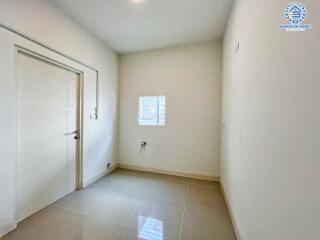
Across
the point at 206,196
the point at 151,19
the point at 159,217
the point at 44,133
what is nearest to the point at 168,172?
the point at 206,196

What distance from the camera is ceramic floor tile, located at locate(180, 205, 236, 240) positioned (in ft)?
5.29

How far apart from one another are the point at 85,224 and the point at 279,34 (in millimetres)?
2454

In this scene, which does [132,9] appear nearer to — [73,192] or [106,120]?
[106,120]

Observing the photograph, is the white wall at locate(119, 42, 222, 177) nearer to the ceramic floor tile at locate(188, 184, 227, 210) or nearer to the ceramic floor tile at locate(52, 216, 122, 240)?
the ceramic floor tile at locate(188, 184, 227, 210)

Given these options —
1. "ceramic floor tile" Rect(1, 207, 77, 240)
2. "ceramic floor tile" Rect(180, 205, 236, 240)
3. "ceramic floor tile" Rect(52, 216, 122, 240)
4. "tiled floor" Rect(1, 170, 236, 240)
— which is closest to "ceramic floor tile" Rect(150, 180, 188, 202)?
"tiled floor" Rect(1, 170, 236, 240)

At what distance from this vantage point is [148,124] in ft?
11.4

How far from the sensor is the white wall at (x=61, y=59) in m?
1.53

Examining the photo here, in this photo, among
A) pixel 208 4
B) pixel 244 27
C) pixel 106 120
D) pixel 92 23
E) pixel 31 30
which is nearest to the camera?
pixel 244 27

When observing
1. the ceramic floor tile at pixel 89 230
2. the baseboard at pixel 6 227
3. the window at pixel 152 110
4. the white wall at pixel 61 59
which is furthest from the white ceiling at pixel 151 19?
the ceramic floor tile at pixel 89 230

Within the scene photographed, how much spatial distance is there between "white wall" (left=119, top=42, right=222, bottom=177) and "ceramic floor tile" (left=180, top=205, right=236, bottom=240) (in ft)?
3.62

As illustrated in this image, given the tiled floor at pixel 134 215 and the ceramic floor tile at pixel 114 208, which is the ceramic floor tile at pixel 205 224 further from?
the ceramic floor tile at pixel 114 208

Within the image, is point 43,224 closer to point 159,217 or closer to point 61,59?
point 159,217

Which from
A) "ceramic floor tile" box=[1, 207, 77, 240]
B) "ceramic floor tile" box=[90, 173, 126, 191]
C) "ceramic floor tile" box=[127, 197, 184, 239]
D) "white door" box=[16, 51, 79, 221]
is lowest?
"ceramic floor tile" box=[127, 197, 184, 239]

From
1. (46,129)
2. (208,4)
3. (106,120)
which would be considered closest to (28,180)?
(46,129)
